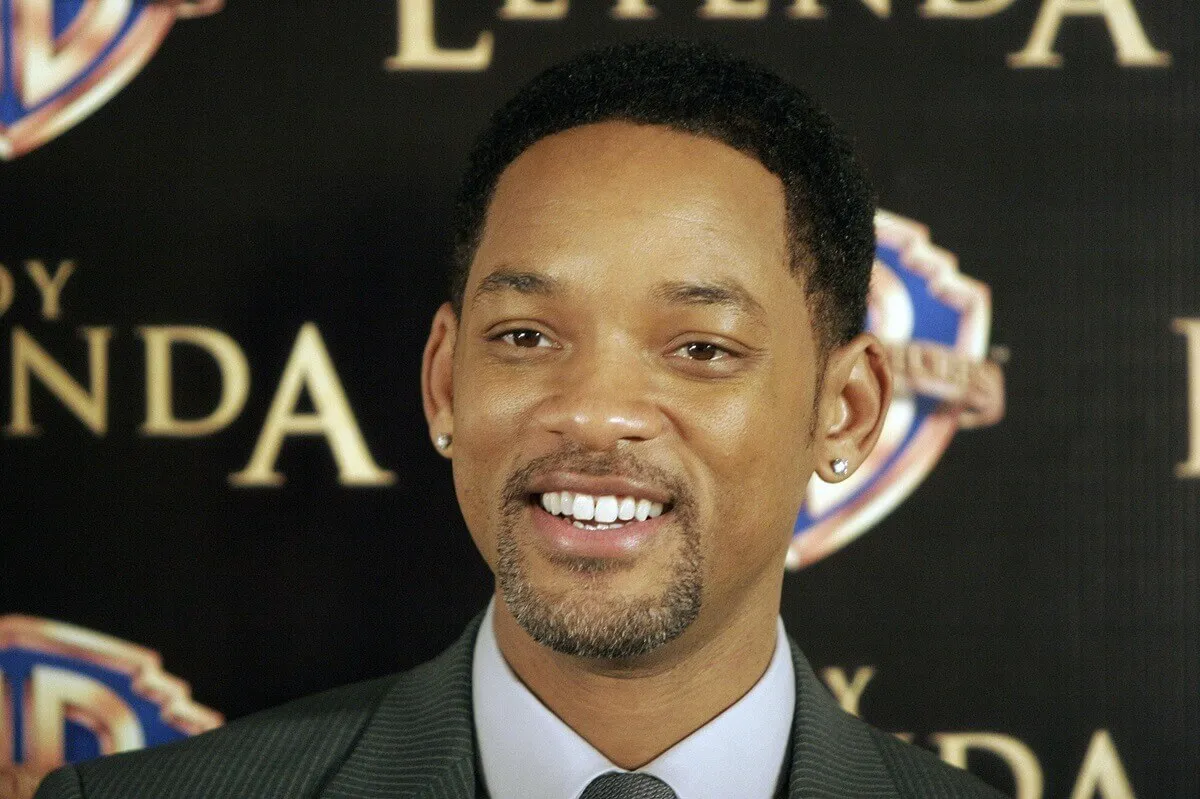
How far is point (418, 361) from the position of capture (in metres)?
1.88

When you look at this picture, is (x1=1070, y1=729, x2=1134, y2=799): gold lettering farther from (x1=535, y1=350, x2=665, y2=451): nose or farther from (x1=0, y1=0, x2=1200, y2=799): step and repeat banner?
(x1=535, y1=350, x2=665, y2=451): nose

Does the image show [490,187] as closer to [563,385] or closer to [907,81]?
[563,385]

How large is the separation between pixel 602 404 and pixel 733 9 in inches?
30.5

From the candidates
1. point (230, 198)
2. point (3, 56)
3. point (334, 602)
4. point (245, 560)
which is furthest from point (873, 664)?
point (3, 56)

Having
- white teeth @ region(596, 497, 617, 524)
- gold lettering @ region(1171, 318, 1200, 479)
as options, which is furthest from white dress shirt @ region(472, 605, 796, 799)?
gold lettering @ region(1171, 318, 1200, 479)

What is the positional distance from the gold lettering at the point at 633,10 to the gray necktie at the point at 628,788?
0.95 meters

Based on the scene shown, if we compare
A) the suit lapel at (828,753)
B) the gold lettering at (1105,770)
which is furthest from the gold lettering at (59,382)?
the gold lettering at (1105,770)

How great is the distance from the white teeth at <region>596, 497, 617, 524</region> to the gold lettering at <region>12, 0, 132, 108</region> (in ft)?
3.27

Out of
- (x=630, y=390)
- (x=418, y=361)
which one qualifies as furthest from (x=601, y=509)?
(x=418, y=361)

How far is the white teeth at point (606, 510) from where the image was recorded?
4.25 ft

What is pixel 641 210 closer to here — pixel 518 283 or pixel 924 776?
pixel 518 283

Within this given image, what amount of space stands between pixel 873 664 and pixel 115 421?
99 cm

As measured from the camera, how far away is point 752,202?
4.51 feet

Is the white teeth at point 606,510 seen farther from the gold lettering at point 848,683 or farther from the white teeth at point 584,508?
the gold lettering at point 848,683
